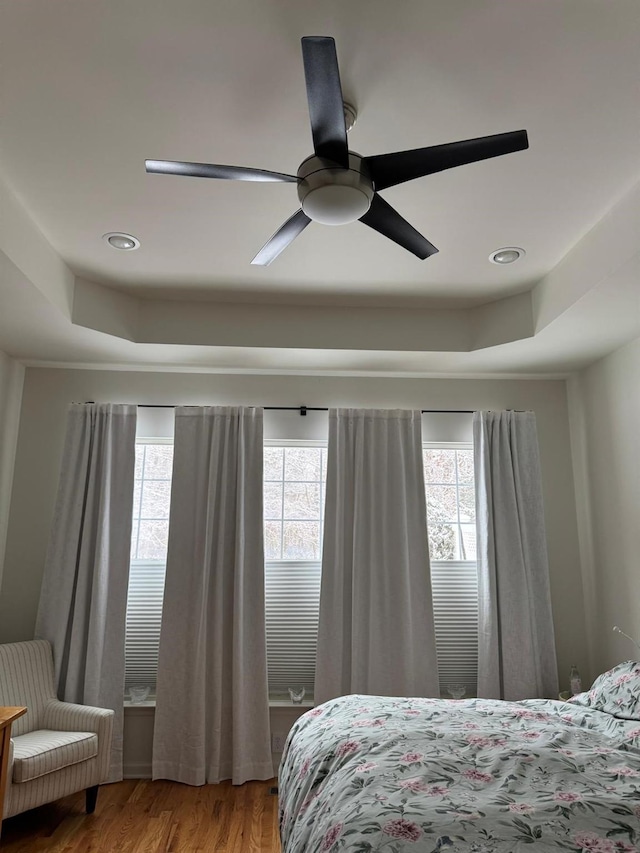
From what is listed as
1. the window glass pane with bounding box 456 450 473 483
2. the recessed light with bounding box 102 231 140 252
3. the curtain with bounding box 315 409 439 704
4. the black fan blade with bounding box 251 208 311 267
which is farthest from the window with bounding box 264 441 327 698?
the black fan blade with bounding box 251 208 311 267

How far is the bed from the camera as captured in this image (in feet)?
4.89

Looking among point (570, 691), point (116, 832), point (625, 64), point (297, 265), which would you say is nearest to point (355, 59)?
point (625, 64)

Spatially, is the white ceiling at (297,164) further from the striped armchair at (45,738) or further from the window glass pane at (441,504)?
the striped armchair at (45,738)

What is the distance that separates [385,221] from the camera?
2.12 meters

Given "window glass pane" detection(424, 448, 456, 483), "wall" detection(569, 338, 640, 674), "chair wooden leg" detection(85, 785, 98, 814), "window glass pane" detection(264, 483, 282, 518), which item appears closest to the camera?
"chair wooden leg" detection(85, 785, 98, 814)

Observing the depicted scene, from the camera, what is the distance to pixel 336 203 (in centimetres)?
189

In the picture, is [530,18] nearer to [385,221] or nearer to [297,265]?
[385,221]

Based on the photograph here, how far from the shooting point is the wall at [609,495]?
140 inches

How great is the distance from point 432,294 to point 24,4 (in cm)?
254

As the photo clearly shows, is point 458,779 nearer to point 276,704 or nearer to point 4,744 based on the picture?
point 4,744

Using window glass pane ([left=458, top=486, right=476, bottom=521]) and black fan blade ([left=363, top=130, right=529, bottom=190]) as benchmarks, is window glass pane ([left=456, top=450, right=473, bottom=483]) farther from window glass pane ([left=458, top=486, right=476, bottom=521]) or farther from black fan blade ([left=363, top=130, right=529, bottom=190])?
black fan blade ([left=363, top=130, right=529, bottom=190])

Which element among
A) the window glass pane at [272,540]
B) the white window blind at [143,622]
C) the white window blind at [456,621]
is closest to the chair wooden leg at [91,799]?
the white window blind at [143,622]

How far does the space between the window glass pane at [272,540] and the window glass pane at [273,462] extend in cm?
34

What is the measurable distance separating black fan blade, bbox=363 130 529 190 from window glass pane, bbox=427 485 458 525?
2807 mm
